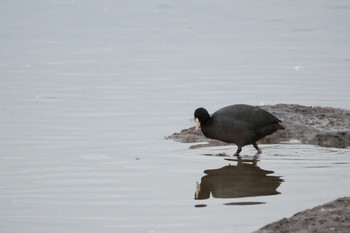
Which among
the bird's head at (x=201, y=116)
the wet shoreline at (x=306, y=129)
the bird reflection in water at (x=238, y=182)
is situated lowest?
the bird reflection in water at (x=238, y=182)

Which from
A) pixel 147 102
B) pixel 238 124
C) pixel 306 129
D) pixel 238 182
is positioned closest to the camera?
pixel 238 182

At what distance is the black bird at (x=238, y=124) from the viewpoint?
1388 cm

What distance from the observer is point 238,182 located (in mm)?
12414

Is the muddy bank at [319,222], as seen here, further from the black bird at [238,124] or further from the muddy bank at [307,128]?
the muddy bank at [307,128]

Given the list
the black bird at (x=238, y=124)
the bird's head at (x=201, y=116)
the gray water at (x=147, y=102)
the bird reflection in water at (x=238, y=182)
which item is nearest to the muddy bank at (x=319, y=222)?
the gray water at (x=147, y=102)

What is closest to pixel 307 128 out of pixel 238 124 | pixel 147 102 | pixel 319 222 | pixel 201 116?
pixel 238 124

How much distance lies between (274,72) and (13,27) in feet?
34.5

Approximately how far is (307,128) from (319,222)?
20.2 feet

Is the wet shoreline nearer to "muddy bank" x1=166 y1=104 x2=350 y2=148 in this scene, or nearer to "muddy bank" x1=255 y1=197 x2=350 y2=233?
"muddy bank" x1=166 y1=104 x2=350 y2=148

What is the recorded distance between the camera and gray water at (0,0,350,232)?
10867mm

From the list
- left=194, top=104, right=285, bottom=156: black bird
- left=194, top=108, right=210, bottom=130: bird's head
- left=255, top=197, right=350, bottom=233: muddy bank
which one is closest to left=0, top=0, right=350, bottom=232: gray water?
left=194, top=104, right=285, bottom=156: black bird

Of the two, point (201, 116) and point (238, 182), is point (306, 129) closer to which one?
point (201, 116)

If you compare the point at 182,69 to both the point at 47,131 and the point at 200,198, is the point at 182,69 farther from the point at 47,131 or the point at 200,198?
the point at 200,198

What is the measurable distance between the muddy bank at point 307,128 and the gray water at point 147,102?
42 centimetres
